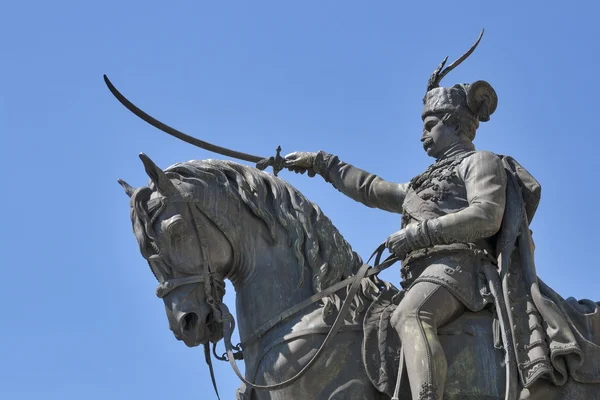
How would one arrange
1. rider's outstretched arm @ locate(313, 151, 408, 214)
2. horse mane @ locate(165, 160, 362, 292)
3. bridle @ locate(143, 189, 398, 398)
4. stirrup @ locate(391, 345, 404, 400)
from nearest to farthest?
stirrup @ locate(391, 345, 404, 400) < bridle @ locate(143, 189, 398, 398) < horse mane @ locate(165, 160, 362, 292) < rider's outstretched arm @ locate(313, 151, 408, 214)

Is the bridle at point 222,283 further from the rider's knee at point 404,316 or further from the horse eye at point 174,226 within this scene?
the rider's knee at point 404,316

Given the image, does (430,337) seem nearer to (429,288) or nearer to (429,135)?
(429,288)

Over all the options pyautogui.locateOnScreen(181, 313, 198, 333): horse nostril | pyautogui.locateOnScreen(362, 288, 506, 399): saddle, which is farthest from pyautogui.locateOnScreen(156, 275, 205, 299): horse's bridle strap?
pyautogui.locateOnScreen(362, 288, 506, 399): saddle

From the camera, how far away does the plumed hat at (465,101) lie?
12023 mm

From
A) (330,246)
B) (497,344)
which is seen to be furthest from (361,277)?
(497,344)

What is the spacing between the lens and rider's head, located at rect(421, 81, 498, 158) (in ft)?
39.4

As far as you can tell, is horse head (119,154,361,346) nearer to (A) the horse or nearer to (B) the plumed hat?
(A) the horse

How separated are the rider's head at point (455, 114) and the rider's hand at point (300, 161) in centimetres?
109

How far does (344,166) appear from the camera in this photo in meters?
12.6

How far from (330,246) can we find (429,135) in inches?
59.0

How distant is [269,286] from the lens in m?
11.3

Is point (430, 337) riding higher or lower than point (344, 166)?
lower

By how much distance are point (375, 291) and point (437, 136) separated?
1569mm

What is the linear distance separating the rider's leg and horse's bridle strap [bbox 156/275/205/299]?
165 cm
